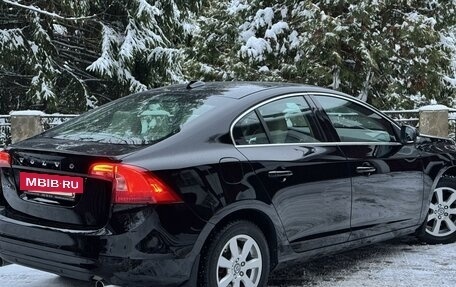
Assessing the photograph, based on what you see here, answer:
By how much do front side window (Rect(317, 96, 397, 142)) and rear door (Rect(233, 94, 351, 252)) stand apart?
220 mm

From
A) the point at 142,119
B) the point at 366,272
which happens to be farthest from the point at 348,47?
the point at 142,119

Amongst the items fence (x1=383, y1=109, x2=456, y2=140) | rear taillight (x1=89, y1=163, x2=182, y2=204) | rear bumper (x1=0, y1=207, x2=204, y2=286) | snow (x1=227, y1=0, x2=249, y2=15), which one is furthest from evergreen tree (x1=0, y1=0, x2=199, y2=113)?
rear taillight (x1=89, y1=163, x2=182, y2=204)

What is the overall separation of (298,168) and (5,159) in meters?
1.92

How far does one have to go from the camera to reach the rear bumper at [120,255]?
122 inches

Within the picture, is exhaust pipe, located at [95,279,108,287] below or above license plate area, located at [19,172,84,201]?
below

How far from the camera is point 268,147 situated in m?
3.77

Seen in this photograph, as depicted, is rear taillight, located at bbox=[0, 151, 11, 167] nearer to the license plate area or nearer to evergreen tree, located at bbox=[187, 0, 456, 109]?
the license plate area

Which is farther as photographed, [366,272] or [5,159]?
[366,272]

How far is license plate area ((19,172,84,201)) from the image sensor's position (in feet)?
10.6

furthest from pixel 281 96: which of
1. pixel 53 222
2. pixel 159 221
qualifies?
pixel 53 222

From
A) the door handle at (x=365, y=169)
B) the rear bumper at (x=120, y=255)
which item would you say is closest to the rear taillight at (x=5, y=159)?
the rear bumper at (x=120, y=255)

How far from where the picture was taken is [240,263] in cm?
354

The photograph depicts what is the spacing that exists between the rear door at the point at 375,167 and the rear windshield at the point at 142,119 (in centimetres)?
104

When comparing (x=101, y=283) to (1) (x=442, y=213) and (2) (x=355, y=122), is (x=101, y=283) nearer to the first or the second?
(2) (x=355, y=122)
